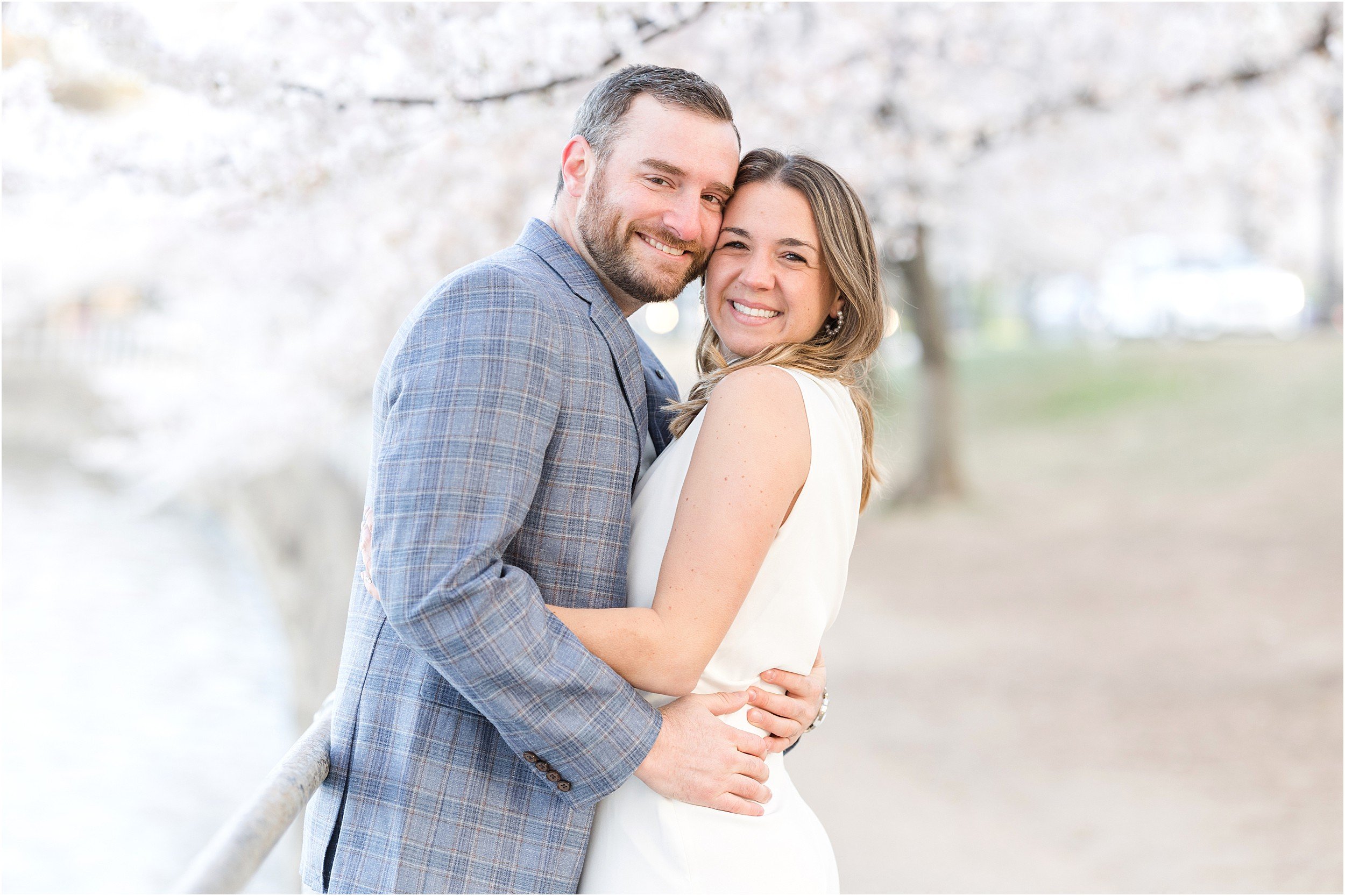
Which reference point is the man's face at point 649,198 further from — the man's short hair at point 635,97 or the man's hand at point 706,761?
the man's hand at point 706,761

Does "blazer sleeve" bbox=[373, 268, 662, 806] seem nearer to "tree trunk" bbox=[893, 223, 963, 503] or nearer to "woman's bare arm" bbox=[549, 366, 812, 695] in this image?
"woman's bare arm" bbox=[549, 366, 812, 695]

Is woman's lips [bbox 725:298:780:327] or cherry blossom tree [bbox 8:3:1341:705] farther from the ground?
cherry blossom tree [bbox 8:3:1341:705]

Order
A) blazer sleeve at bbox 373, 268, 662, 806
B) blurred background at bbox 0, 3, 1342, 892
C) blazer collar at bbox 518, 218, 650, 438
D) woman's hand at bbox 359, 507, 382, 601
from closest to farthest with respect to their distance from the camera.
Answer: blazer sleeve at bbox 373, 268, 662, 806 < woman's hand at bbox 359, 507, 382, 601 < blazer collar at bbox 518, 218, 650, 438 < blurred background at bbox 0, 3, 1342, 892

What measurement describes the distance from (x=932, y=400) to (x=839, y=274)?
36.8 ft

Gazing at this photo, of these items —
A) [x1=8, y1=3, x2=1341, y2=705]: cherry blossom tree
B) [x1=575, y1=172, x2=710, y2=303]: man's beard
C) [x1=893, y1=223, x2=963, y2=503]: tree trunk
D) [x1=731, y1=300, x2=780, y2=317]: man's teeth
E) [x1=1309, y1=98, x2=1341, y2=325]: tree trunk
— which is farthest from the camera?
[x1=1309, y1=98, x2=1341, y2=325]: tree trunk

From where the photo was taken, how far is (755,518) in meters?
1.94

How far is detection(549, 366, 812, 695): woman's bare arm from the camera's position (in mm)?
1870

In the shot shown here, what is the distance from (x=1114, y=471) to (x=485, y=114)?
12105 millimetres

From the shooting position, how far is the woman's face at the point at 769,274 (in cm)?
229

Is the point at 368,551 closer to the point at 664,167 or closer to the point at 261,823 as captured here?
the point at 261,823

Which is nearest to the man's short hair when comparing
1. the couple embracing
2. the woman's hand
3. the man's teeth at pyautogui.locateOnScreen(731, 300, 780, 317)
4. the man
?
the couple embracing

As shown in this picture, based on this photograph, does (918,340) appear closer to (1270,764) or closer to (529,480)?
(1270,764)

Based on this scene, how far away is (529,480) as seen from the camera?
1782 mm

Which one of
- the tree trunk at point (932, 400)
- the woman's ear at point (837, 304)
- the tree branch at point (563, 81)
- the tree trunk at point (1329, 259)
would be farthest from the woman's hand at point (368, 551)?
the tree trunk at point (1329, 259)
